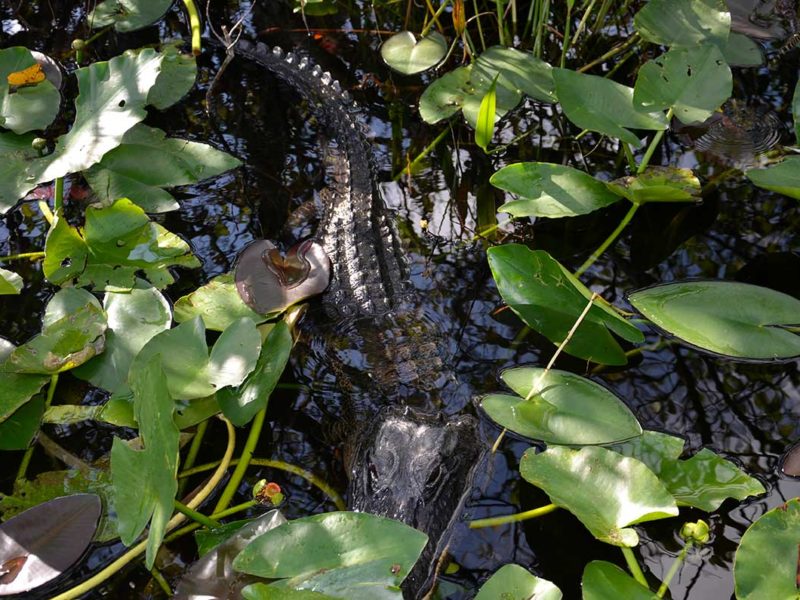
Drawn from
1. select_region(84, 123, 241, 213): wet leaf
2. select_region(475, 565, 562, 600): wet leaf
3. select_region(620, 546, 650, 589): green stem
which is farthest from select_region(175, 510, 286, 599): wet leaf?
select_region(84, 123, 241, 213): wet leaf

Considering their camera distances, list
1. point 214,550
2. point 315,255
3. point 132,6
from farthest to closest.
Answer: point 132,6
point 315,255
point 214,550

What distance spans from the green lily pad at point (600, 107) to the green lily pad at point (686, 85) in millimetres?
44

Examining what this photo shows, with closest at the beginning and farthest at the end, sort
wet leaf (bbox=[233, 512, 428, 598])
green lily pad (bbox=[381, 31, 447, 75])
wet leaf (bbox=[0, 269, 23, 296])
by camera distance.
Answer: wet leaf (bbox=[233, 512, 428, 598]) < wet leaf (bbox=[0, 269, 23, 296]) < green lily pad (bbox=[381, 31, 447, 75])

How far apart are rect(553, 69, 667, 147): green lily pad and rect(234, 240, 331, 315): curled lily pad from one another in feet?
2.66

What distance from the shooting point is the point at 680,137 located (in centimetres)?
276

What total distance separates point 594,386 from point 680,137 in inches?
50.3

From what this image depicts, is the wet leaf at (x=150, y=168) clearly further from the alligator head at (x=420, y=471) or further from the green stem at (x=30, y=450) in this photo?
the alligator head at (x=420, y=471)

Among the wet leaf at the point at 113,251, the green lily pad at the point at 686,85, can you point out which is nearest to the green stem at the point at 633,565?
the green lily pad at the point at 686,85

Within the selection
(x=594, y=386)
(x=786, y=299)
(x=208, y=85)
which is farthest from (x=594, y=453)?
(x=208, y=85)

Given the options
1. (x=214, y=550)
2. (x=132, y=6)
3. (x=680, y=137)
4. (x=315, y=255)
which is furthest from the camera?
(x=132, y=6)

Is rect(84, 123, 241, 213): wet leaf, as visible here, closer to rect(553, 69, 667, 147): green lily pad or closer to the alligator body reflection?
the alligator body reflection

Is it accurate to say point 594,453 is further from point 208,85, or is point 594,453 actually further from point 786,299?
point 208,85

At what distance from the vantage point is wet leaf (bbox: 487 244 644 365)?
1937 millimetres

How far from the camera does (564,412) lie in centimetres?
178
